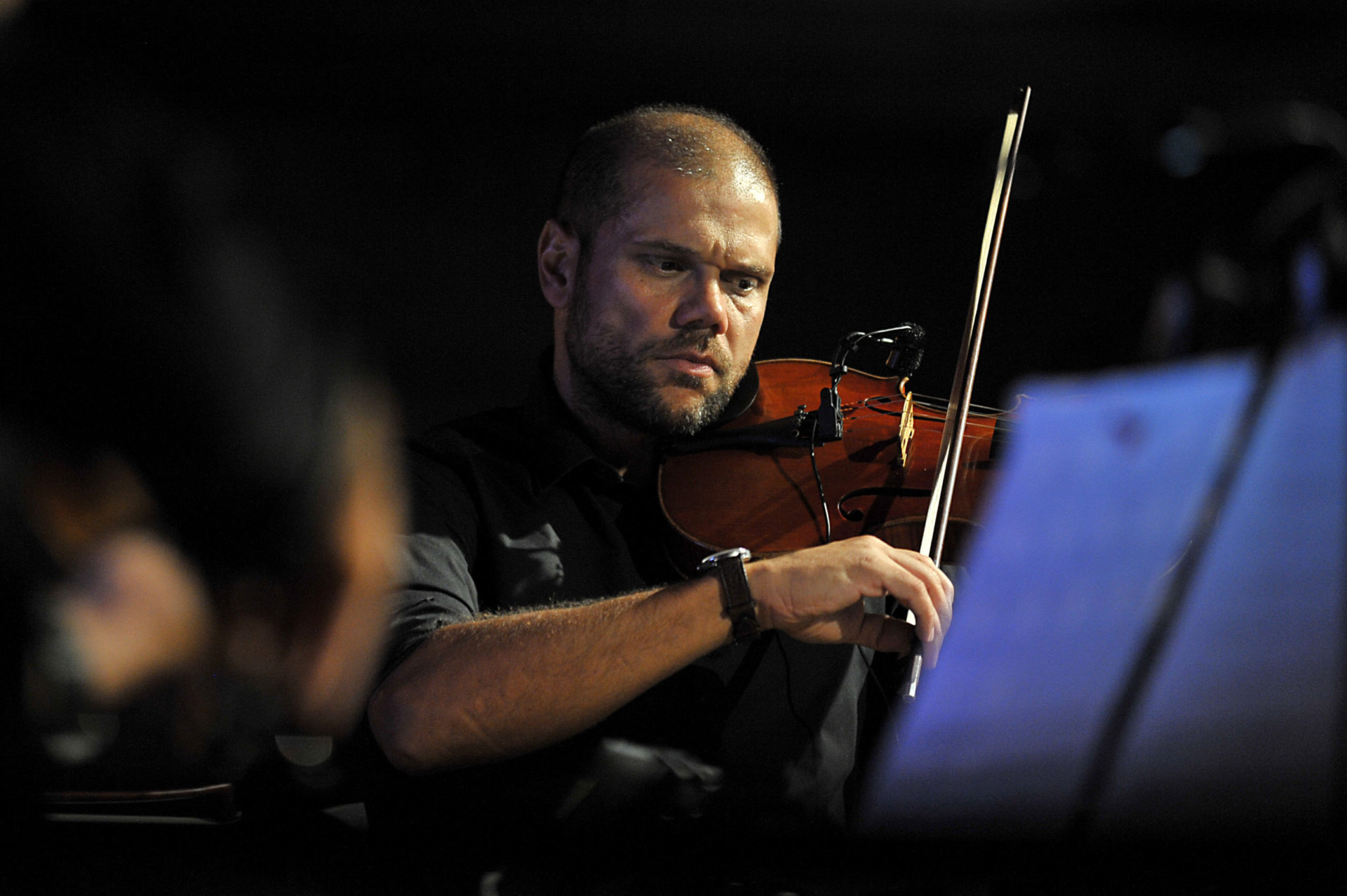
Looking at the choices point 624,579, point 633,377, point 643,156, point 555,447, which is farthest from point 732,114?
point 624,579

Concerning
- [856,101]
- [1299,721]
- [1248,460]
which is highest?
[856,101]


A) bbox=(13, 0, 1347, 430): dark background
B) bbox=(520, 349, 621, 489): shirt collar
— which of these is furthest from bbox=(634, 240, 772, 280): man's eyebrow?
bbox=(13, 0, 1347, 430): dark background

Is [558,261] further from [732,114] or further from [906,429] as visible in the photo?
[906,429]

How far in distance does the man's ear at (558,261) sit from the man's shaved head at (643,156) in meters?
0.01

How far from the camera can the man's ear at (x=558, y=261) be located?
1.44 meters

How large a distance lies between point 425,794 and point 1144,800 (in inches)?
29.4

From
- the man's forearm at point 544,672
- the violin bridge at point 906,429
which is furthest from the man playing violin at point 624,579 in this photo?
the violin bridge at point 906,429

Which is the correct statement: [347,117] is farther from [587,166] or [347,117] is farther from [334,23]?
[587,166]

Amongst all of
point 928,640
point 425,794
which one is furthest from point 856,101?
point 425,794

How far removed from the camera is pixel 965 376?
1.12m

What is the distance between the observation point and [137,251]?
1553 mm

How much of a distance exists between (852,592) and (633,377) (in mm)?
508

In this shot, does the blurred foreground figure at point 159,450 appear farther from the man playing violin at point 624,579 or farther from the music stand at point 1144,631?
the music stand at point 1144,631

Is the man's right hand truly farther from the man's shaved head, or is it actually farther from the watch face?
the man's shaved head
